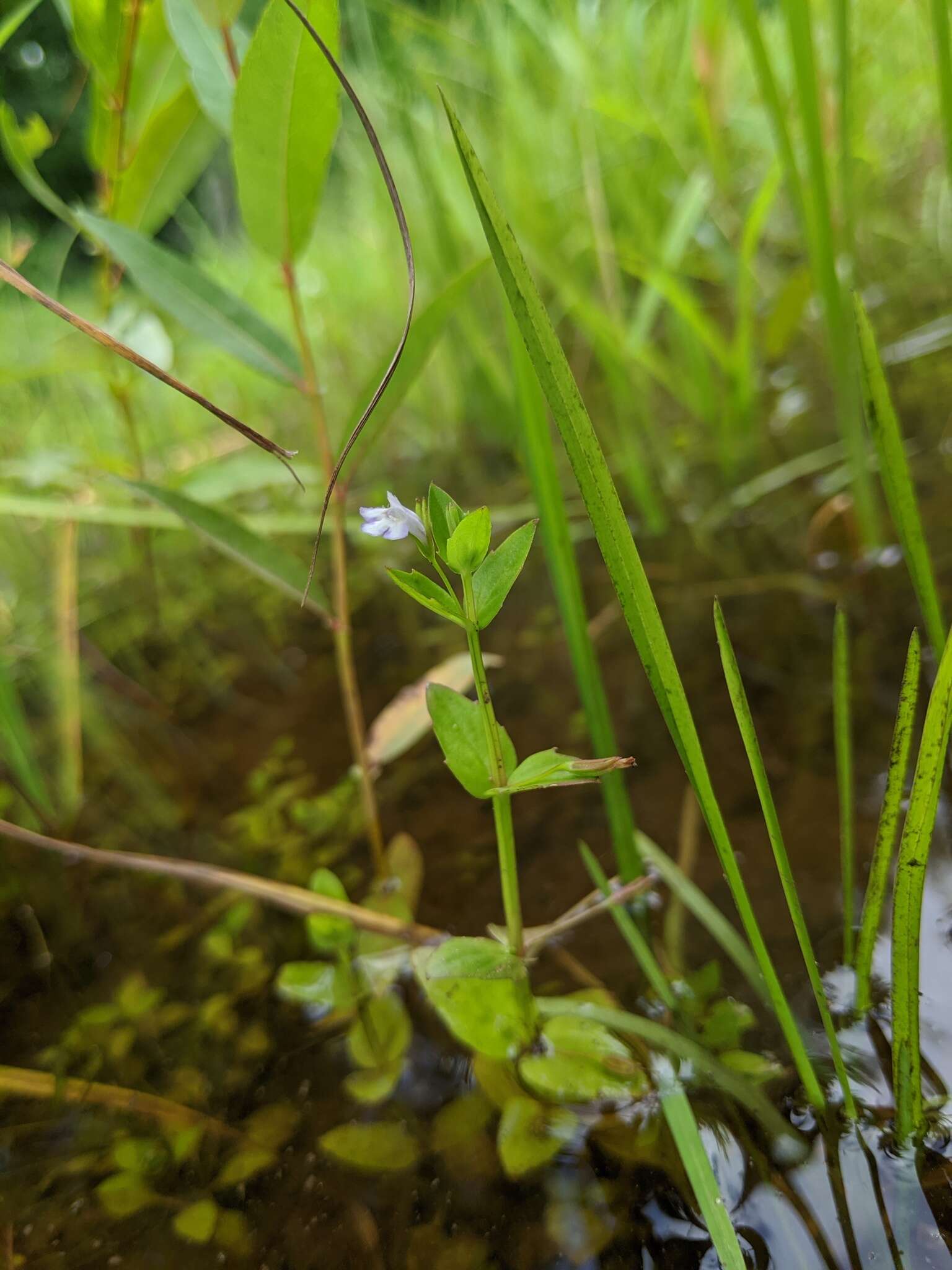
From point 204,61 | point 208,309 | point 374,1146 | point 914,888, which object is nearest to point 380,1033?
point 374,1146

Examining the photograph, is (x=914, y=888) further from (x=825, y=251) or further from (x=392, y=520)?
(x=825, y=251)

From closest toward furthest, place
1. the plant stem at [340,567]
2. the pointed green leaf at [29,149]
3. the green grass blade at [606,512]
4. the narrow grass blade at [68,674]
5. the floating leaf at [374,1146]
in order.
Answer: the green grass blade at [606,512] < the floating leaf at [374,1146] < the plant stem at [340,567] < the pointed green leaf at [29,149] < the narrow grass blade at [68,674]

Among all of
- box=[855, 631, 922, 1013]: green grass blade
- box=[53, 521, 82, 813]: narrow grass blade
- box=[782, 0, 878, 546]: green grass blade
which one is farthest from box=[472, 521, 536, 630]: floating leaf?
box=[53, 521, 82, 813]: narrow grass blade

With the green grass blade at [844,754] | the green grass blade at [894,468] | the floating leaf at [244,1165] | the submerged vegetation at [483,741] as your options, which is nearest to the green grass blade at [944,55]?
the submerged vegetation at [483,741]

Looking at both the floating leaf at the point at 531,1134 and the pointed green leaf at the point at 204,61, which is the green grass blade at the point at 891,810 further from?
the pointed green leaf at the point at 204,61

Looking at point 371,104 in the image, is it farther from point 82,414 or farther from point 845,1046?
point 845,1046


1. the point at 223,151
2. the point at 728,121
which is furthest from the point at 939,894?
the point at 223,151
